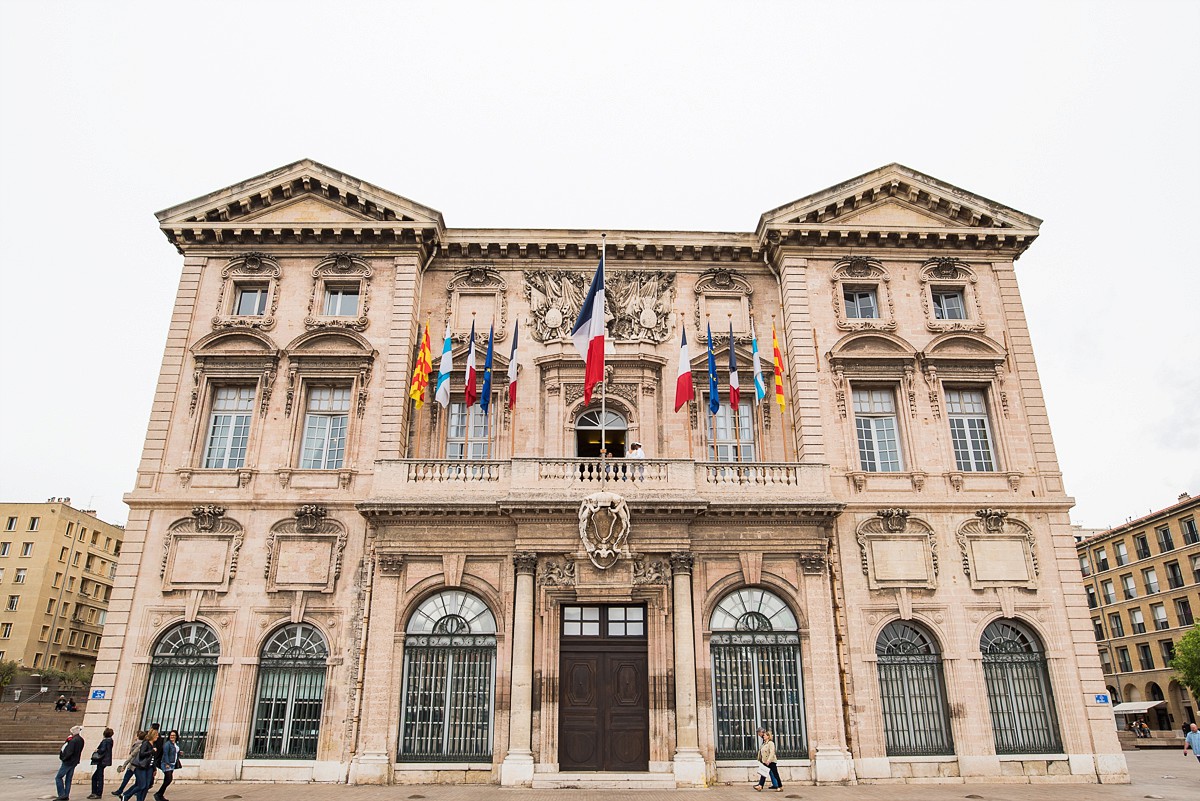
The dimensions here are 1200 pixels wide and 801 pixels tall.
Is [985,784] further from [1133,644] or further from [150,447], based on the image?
[1133,644]

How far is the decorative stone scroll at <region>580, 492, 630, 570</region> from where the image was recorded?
18547mm

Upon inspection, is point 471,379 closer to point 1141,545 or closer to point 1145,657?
point 1141,545

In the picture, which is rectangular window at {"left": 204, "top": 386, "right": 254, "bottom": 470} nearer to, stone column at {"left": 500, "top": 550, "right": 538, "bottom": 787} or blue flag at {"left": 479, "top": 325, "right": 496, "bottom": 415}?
blue flag at {"left": 479, "top": 325, "right": 496, "bottom": 415}

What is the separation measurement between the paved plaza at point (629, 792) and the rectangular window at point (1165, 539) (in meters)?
37.6

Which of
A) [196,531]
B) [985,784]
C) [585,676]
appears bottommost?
[985,784]

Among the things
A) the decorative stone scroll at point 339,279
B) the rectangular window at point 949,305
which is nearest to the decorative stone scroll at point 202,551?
the decorative stone scroll at point 339,279

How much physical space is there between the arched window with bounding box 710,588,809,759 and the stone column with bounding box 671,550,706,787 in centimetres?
92

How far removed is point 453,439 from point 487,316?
12.1 feet

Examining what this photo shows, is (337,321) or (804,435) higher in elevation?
(337,321)

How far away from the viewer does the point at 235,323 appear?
21.8 meters

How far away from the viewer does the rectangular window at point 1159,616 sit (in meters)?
50.1

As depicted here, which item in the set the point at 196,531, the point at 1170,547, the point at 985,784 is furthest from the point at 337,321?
the point at 1170,547

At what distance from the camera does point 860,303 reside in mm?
22734

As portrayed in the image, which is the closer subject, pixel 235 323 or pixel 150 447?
pixel 150 447
